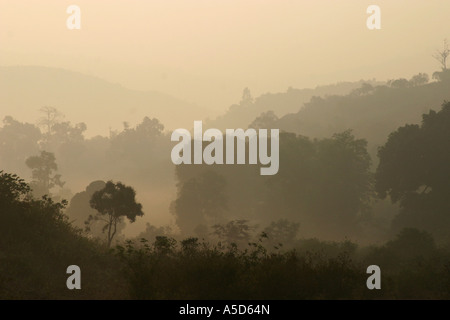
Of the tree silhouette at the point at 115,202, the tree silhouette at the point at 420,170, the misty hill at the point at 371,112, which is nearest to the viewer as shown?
the tree silhouette at the point at 115,202

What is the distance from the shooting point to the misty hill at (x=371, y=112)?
103688 mm

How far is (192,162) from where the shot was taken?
82.7 m

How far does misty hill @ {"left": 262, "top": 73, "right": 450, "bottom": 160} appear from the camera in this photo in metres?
104

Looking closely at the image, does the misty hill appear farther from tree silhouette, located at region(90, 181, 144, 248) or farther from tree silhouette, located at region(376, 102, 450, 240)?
tree silhouette, located at region(90, 181, 144, 248)

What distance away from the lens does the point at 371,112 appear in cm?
11731

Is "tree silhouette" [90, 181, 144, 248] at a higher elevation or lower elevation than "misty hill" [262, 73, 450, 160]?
lower

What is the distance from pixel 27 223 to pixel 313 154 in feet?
197

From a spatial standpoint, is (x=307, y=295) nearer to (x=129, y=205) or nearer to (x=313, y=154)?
(x=129, y=205)

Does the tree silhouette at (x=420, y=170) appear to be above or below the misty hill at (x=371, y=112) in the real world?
below

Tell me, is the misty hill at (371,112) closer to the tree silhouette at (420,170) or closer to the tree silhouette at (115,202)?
the tree silhouette at (420,170)

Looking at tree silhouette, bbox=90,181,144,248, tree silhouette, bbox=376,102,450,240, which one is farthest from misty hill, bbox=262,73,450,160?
tree silhouette, bbox=90,181,144,248

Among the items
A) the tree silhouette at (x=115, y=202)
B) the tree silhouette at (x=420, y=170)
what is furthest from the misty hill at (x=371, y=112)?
the tree silhouette at (x=115, y=202)
